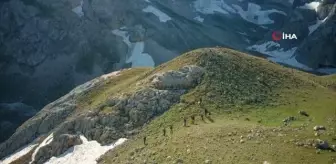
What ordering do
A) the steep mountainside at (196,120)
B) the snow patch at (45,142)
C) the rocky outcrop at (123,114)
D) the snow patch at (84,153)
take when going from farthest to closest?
the snow patch at (45,142), the rocky outcrop at (123,114), the snow patch at (84,153), the steep mountainside at (196,120)

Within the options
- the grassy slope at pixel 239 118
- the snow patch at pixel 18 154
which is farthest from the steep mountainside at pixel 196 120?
the snow patch at pixel 18 154

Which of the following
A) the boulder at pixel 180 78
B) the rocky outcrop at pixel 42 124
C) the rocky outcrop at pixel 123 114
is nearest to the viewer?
the rocky outcrop at pixel 123 114

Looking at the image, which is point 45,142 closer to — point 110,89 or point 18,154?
point 18,154

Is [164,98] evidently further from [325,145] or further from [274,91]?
[325,145]

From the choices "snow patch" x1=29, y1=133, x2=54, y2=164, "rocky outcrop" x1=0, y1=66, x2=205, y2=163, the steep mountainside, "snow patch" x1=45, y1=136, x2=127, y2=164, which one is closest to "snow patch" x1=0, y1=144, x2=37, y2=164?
the steep mountainside

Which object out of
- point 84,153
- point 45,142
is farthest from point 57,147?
point 84,153

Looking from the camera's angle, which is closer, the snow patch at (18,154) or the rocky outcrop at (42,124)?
the snow patch at (18,154)

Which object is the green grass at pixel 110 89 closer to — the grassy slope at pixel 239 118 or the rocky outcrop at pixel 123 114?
the rocky outcrop at pixel 123 114
